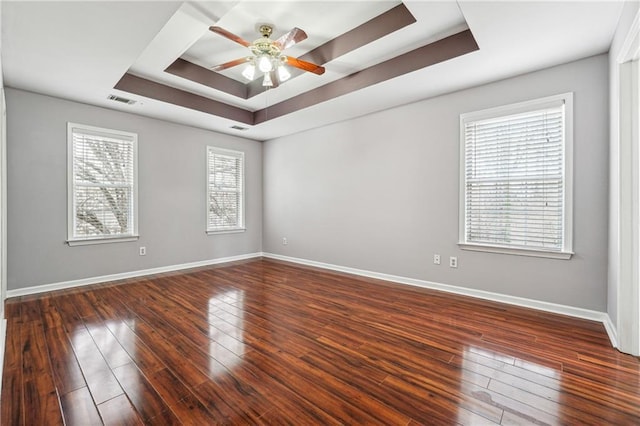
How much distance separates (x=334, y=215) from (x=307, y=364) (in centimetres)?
321

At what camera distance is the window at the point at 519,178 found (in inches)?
119

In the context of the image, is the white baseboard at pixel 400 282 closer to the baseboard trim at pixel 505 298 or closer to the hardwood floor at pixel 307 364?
the baseboard trim at pixel 505 298

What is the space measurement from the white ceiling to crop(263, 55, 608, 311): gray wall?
0.27 m

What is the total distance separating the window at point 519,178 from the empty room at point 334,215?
0.07 ft

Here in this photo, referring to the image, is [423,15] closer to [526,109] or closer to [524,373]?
[526,109]

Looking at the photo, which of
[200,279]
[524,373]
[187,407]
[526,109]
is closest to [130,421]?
[187,407]

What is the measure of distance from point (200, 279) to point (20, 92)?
126 inches

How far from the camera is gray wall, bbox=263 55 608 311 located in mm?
2865

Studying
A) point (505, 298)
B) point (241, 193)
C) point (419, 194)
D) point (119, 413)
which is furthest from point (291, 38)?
point (241, 193)

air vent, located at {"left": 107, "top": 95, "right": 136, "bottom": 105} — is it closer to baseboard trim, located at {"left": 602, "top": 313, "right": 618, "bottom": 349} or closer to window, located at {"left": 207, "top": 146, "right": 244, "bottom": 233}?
window, located at {"left": 207, "top": 146, "right": 244, "bottom": 233}

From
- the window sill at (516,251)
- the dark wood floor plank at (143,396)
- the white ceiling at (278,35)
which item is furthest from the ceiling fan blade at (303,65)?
the dark wood floor plank at (143,396)

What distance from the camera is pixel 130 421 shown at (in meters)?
1.51

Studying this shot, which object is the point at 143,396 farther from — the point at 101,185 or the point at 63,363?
the point at 101,185

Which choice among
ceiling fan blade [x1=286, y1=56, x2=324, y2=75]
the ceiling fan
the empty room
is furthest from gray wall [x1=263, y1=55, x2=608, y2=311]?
the ceiling fan
